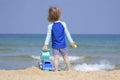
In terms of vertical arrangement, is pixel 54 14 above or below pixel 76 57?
above

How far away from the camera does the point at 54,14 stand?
8.55 m

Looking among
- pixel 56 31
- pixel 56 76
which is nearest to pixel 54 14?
pixel 56 31

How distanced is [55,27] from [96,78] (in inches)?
52.0

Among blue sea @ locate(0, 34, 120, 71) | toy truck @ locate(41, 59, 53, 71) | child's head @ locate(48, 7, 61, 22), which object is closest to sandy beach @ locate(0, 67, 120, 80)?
toy truck @ locate(41, 59, 53, 71)

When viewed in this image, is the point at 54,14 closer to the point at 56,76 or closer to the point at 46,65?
the point at 56,76

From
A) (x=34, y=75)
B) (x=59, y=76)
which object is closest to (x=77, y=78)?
(x=59, y=76)

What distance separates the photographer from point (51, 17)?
8.59 meters

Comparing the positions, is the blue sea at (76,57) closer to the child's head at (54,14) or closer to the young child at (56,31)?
the young child at (56,31)

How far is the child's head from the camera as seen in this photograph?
27.9 ft

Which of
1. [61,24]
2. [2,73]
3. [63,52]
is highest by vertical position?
[61,24]

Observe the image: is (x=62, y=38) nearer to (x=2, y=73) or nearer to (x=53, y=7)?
(x=53, y=7)

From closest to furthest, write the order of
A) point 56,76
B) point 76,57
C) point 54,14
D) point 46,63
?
point 56,76
point 54,14
point 46,63
point 76,57

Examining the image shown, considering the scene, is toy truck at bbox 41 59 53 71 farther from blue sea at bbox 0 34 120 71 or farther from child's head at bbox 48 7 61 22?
blue sea at bbox 0 34 120 71

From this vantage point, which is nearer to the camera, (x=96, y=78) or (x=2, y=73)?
(x=96, y=78)
